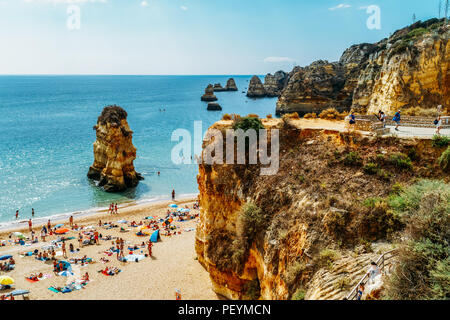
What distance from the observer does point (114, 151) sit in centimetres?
3956

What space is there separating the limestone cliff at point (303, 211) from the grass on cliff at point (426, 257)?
5.73 feet

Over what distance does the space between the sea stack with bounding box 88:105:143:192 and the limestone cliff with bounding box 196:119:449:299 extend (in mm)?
23710

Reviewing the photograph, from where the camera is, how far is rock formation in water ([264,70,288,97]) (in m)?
151

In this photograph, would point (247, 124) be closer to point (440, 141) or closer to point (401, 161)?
point (401, 161)

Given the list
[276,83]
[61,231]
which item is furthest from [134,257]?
[276,83]

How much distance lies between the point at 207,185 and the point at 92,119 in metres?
81.3

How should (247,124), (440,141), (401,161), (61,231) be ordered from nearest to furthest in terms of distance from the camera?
(401,161)
(440,141)
(247,124)
(61,231)

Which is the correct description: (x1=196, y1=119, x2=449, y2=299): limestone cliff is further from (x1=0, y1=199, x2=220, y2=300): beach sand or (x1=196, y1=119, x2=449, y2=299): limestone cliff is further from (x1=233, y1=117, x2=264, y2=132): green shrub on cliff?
(x1=0, y1=199, x2=220, y2=300): beach sand

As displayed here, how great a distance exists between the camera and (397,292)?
6.99m

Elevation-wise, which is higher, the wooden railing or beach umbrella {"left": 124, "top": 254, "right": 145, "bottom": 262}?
the wooden railing

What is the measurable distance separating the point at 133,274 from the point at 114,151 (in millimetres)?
21242

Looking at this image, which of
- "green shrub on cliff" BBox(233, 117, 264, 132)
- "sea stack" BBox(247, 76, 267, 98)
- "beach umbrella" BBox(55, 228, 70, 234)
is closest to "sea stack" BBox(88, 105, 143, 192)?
"beach umbrella" BBox(55, 228, 70, 234)

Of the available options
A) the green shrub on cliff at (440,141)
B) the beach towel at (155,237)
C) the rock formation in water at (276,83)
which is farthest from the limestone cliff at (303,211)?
the rock formation in water at (276,83)

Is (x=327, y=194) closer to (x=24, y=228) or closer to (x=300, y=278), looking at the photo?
(x=300, y=278)
